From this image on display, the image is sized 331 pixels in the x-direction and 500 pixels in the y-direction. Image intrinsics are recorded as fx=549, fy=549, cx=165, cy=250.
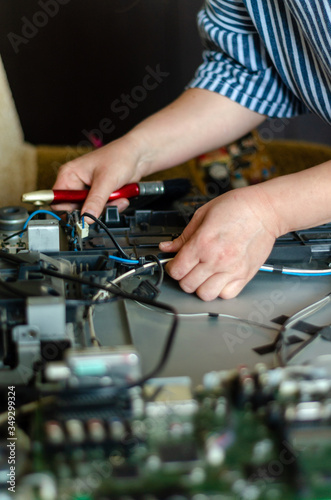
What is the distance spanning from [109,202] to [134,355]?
1.87 ft

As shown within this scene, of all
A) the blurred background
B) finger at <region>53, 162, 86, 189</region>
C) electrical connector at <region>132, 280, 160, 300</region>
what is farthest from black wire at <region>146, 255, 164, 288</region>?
the blurred background

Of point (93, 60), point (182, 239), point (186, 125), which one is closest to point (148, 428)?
point (182, 239)

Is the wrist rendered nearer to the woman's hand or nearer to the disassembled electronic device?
the woman's hand

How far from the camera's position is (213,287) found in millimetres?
726

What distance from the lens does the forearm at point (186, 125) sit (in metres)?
1.11

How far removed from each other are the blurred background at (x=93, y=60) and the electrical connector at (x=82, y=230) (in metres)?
1.11

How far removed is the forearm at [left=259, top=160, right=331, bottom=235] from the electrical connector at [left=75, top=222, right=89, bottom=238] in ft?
0.84

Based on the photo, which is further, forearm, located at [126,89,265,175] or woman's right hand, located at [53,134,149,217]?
forearm, located at [126,89,265,175]

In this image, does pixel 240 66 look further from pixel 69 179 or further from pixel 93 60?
pixel 93 60

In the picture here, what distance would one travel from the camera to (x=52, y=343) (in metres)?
0.54

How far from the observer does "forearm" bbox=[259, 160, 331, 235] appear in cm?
77

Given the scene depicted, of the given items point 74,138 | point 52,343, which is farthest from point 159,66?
point 52,343

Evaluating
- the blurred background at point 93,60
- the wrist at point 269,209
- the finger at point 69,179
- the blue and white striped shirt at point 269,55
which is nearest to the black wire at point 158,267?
the wrist at point 269,209

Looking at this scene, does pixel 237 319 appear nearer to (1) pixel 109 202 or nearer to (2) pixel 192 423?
(2) pixel 192 423
